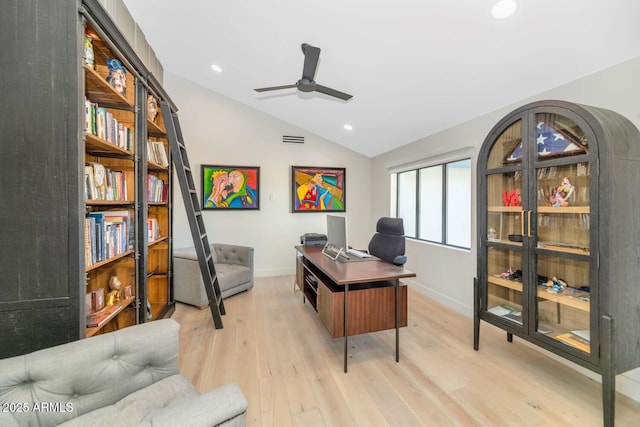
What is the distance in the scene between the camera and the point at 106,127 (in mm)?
1927

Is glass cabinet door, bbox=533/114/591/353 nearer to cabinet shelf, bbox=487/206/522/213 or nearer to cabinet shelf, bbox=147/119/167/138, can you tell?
cabinet shelf, bbox=487/206/522/213

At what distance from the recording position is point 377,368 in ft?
7.30

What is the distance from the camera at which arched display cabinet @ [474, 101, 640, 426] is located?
1609 mm

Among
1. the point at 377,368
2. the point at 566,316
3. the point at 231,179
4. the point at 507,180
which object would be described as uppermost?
the point at 231,179

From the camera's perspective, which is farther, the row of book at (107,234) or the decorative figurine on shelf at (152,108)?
the decorative figurine on shelf at (152,108)

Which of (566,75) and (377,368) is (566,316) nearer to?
(377,368)

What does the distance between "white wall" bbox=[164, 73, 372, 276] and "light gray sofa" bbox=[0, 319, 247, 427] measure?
3339 millimetres

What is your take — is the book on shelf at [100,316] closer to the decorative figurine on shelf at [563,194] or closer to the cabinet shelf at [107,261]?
the cabinet shelf at [107,261]

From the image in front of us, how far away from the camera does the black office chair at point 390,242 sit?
9.98 ft

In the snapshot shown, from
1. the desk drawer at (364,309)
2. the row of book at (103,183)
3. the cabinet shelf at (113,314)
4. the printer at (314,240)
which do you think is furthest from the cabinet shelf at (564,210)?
the cabinet shelf at (113,314)

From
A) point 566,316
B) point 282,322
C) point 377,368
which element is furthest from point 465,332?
point 282,322

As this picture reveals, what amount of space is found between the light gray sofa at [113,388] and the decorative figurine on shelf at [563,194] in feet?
7.83

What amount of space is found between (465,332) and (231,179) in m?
3.97

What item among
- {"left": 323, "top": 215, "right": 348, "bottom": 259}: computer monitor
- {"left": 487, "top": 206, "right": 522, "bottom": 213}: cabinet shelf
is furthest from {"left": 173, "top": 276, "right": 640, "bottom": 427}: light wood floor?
{"left": 487, "top": 206, "right": 522, "bottom": 213}: cabinet shelf
